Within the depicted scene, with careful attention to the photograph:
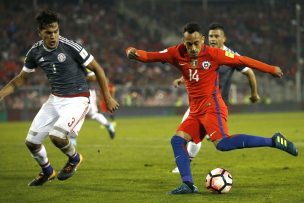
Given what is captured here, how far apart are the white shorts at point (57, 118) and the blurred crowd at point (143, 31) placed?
80.4 ft

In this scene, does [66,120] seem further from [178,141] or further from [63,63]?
[178,141]

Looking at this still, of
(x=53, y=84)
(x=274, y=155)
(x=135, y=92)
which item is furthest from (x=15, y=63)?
(x=53, y=84)

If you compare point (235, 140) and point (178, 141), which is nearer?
point (235, 140)

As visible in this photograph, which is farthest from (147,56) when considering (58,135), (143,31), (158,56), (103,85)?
(143,31)

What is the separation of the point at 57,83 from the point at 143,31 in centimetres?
3535

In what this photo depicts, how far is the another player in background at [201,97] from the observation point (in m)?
8.35

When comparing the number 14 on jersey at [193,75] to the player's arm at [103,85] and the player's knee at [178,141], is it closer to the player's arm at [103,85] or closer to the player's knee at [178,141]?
the player's knee at [178,141]

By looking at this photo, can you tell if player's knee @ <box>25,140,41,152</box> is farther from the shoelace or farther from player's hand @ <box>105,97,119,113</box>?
player's hand @ <box>105,97,119,113</box>

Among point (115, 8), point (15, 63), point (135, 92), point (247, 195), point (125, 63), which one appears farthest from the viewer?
point (115, 8)

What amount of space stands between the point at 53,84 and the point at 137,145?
816 centimetres

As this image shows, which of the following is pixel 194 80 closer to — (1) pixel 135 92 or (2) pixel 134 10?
(1) pixel 135 92

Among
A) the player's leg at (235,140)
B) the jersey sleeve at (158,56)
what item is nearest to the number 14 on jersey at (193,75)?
the jersey sleeve at (158,56)

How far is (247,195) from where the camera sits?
8.18 meters

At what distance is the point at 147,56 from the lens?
8.59 m
